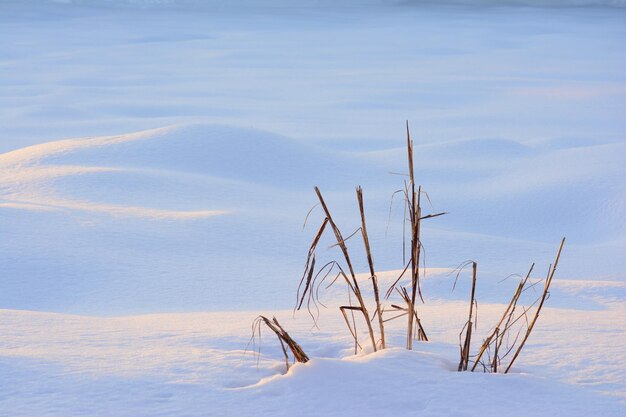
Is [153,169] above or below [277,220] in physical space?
above

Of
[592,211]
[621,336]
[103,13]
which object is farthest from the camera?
[103,13]

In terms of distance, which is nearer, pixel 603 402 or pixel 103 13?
pixel 603 402

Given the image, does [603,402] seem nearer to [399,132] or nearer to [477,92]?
[399,132]

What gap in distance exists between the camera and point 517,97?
22.9 feet

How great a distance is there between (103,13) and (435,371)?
1334 centimetres

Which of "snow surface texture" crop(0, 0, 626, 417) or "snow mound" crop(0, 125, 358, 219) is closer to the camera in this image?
"snow surface texture" crop(0, 0, 626, 417)

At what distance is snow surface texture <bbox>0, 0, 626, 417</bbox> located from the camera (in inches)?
43.3

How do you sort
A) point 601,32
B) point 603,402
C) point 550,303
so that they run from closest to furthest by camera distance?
1. point 603,402
2. point 550,303
3. point 601,32

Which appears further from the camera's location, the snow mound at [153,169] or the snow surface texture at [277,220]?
the snow mound at [153,169]

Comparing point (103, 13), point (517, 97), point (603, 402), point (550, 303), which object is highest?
point (103, 13)

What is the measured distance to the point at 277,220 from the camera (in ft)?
9.00

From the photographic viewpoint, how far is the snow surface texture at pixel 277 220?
1.10 metres

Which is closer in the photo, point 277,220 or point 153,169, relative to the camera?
point 277,220

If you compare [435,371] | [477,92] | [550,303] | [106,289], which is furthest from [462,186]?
[477,92]
